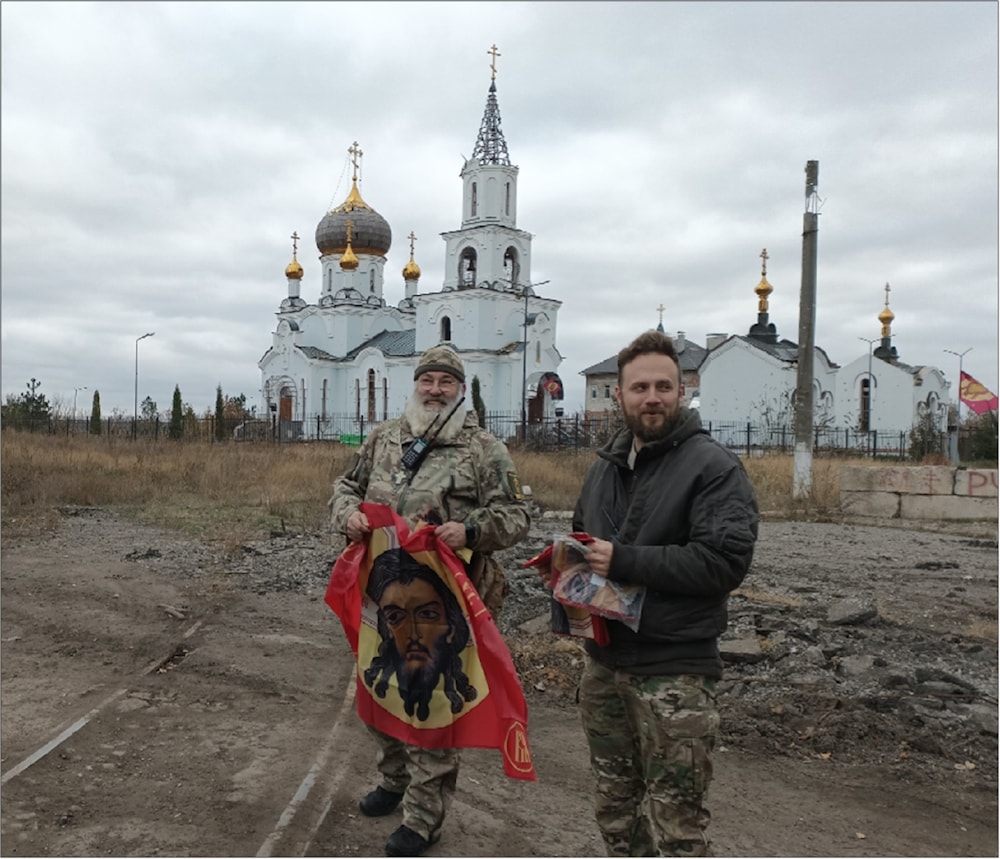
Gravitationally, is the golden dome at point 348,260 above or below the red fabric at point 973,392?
above

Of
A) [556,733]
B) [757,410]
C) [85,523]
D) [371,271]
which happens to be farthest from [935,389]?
[556,733]

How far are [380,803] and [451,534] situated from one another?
1396 millimetres

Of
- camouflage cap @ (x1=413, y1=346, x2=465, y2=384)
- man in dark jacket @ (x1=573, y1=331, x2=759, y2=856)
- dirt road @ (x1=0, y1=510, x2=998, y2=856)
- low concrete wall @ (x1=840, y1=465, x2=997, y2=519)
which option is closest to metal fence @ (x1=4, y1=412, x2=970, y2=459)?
low concrete wall @ (x1=840, y1=465, x2=997, y2=519)

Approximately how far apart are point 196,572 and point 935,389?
150 feet

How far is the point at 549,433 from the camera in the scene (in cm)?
3769

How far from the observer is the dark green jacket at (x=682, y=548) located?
276 cm

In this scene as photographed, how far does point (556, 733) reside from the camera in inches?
216

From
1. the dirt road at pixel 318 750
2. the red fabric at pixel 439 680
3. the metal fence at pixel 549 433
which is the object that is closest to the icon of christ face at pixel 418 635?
the red fabric at pixel 439 680

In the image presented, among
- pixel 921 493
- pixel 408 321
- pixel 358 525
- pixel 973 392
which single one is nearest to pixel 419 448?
pixel 358 525

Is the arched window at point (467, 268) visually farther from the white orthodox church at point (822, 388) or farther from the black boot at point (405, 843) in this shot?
the black boot at point (405, 843)

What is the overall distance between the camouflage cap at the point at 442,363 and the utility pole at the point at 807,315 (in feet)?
50.0

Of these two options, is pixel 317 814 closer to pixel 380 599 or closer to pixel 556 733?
pixel 380 599

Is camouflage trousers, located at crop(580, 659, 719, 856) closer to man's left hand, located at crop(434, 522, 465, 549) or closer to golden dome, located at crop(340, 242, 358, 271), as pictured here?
man's left hand, located at crop(434, 522, 465, 549)

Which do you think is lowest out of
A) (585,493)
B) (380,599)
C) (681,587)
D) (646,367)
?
(380,599)
